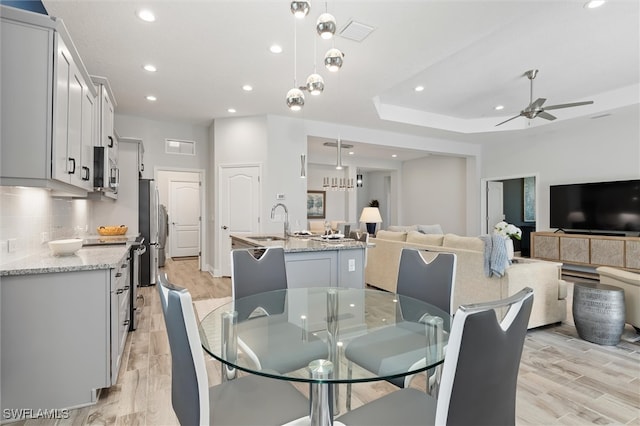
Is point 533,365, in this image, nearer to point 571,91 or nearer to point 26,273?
point 26,273

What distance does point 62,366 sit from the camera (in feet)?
6.44

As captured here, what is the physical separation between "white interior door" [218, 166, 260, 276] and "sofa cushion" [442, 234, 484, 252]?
126 inches

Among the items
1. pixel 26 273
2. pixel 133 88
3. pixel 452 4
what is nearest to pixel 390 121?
pixel 452 4

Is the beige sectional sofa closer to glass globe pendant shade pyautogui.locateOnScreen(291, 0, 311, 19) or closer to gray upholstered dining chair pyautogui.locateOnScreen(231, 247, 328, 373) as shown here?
gray upholstered dining chair pyautogui.locateOnScreen(231, 247, 328, 373)

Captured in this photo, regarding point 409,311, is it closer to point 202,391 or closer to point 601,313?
point 202,391

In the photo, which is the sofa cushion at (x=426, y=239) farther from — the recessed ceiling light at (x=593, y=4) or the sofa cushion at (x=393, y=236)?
the recessed ceiling light at (x=593, y=4)

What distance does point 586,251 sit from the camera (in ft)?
19.3

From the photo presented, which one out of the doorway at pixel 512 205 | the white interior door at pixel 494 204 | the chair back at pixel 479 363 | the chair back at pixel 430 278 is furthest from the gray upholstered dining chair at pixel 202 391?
the white interior door at pixel 494 204

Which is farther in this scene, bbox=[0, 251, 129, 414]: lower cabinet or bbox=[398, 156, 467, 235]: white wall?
bbox=[398, 156, 467, 235]: white wall

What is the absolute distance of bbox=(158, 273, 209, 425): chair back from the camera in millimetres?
1015

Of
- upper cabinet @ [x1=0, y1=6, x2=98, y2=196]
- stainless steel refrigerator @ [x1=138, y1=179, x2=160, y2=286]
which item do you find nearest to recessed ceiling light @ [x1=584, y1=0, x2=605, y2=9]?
upper cabinet @ [x1=0, y1=6, x2=98, y2=196]

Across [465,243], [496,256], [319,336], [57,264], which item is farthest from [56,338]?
[465,243]

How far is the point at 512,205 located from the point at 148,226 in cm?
913

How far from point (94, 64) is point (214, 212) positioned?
300cm
